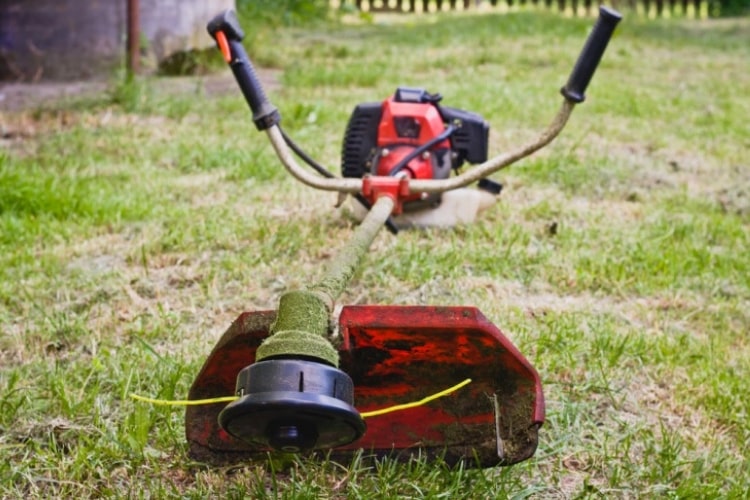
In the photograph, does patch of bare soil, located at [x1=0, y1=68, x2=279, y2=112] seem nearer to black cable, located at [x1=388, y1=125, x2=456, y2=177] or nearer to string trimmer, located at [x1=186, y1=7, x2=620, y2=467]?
black cable, located at [x1=388, y1=125, x2=456, y2=177]

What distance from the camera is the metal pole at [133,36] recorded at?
5449 mm

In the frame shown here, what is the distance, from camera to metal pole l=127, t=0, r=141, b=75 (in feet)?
17.9

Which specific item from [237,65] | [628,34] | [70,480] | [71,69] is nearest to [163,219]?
[237,65]

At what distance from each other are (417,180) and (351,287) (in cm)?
36

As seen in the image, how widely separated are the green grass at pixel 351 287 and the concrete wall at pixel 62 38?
2.52ft

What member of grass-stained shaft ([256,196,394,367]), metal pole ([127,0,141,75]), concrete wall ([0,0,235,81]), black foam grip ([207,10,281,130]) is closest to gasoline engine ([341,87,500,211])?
black foam grip ([207,10,281,130])

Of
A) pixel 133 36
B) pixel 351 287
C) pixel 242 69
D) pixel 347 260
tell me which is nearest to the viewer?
pixel 347 260

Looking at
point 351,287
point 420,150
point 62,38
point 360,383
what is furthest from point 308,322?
point 62,38

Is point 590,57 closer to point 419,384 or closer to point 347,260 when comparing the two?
point 347,260

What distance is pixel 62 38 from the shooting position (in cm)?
580

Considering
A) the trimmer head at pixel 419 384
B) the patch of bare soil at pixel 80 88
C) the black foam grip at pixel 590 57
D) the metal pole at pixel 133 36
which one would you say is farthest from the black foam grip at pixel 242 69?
the metal pole at pixel 133 36

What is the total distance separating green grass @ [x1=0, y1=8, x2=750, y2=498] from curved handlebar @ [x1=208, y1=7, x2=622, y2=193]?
0.25 m

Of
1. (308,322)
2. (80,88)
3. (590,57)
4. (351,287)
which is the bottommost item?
(80,88)

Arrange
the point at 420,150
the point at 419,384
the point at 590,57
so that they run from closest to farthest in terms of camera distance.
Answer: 1. the point at 419,384
2. the point at 590,57
3. the point at 420,150
